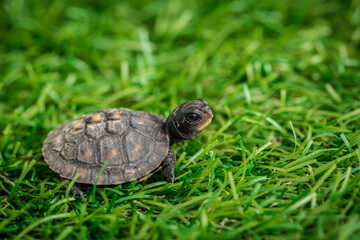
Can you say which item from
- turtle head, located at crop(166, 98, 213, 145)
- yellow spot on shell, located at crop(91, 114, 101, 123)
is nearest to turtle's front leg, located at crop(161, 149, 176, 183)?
turtle head, located at crop(166, 98, 213, 145)

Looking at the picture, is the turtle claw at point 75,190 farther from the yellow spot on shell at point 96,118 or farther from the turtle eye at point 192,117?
the turtle eye at point 192,117

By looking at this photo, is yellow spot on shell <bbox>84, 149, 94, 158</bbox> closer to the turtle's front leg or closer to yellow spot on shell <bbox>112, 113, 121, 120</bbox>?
yellow spot on shell <bbox>112, 113, 121, 120</bbox>

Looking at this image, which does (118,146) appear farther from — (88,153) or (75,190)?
(75,190)

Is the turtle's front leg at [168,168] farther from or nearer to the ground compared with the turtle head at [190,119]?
nearer to the ground

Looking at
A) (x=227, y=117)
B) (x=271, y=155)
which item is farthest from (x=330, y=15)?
(x=271, y=155)

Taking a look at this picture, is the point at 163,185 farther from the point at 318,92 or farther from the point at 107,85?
the point at 318,92

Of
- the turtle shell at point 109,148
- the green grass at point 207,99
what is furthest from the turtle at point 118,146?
the green grass at point 207,99

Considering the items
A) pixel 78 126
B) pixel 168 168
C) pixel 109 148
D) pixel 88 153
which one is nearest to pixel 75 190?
pixel 88 153

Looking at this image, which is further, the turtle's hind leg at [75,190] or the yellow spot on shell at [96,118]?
the yellow spot on shell at [96,118]
